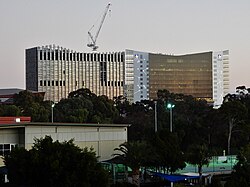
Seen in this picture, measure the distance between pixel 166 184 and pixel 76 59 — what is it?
5904 inches

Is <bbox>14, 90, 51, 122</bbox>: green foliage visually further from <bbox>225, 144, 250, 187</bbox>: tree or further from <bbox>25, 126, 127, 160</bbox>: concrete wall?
<bbox>225, 144, 250, 187</bbox>: tree

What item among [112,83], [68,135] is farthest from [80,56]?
[68,135]

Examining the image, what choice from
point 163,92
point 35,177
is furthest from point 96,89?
point 35,177

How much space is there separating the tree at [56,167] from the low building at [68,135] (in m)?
9.32

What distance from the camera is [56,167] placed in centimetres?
2873

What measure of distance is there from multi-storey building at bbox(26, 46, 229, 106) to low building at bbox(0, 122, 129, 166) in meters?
134

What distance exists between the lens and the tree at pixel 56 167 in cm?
2873

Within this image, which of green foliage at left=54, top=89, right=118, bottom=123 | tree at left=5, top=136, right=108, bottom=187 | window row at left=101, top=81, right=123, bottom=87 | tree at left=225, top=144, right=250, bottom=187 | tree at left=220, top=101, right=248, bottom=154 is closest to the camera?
tree at left=5, top=136, right=108, bottom=187

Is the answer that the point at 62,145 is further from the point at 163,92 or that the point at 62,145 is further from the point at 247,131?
the point at 163,92

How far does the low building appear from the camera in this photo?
131 ft

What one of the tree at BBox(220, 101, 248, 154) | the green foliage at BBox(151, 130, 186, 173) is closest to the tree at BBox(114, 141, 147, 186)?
the green foliage at BBox(151, 130, 186, 173)

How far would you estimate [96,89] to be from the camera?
187 metres

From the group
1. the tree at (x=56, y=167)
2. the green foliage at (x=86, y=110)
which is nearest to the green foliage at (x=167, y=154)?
the tree at (x=56, y=167)

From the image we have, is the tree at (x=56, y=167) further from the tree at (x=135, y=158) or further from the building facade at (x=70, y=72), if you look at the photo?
the building facade at (x=70, y=72)
